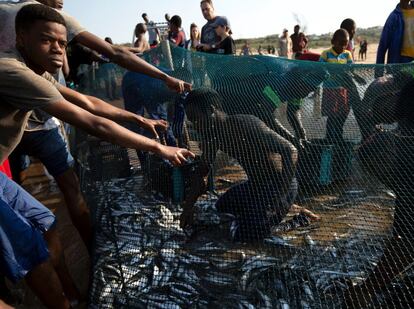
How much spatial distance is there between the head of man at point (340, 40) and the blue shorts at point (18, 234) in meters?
4.24

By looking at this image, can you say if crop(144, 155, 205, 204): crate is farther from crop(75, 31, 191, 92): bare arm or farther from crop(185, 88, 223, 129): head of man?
crop(75, 31, 191, 92): bare arm

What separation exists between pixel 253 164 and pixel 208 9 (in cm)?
383

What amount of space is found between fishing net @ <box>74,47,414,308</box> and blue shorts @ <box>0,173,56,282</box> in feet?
2.19

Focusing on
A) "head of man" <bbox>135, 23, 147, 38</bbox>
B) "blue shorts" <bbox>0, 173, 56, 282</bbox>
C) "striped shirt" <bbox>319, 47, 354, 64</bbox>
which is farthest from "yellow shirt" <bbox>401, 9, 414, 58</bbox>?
"head of man" <bbox>135, 23, 147, 38</bbox>

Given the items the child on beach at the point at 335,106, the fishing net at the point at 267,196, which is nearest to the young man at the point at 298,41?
the fishing net at the point at 267,196

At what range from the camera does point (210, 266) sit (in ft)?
9.20

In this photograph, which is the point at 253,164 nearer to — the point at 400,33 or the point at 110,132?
the point at 110,132

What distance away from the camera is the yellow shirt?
4.75m

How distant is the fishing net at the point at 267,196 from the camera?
2.44m

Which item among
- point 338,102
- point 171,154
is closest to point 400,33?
point 338,102

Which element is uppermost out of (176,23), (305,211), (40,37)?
(176,23)

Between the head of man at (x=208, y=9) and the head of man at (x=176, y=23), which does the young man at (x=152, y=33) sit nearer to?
the head of man at (x=176, y=23)

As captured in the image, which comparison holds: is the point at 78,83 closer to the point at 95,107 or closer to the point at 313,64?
the point at 95,107

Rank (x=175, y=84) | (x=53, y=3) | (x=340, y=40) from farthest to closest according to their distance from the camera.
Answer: (x=340, y=40), (x=53, y=3), (x=175, y=84)
